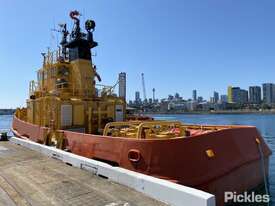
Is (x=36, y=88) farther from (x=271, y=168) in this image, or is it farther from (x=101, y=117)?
(x=271, y=168)

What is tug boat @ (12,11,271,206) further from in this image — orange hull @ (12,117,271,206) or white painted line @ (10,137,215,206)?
white painted line @ (10,137,215,206)

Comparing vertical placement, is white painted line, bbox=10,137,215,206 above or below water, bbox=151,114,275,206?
above

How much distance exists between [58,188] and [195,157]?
329 cm

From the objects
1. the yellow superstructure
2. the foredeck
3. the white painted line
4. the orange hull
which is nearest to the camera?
the white painted line

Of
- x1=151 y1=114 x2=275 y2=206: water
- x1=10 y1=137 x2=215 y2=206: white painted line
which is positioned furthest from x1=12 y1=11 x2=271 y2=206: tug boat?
x1=151 y1=114 x2=275 y2=206: water

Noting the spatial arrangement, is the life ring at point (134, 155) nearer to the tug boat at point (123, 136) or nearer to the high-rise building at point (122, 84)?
the tug boat at point (123, 136)

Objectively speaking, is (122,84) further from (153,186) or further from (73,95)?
(153,186)

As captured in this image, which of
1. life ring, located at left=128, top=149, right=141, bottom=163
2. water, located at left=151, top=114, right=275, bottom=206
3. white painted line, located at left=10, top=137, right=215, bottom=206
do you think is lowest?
water, located at left=151, top=114, right=275, bottom=206

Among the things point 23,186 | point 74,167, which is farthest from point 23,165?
point 23,186

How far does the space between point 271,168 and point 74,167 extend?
10633 mm

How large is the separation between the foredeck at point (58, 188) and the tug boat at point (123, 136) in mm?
1101

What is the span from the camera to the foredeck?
5.70 meters

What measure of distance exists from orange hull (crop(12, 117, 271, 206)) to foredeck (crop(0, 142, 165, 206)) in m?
0.93

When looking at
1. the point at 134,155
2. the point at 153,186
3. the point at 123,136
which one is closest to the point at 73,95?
the point at 123,136
